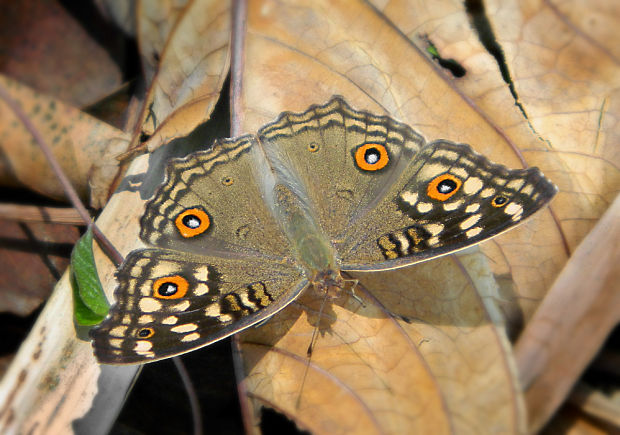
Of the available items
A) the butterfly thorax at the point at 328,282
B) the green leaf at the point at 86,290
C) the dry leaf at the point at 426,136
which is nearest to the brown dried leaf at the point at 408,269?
the dry leaf at the point at 426,136

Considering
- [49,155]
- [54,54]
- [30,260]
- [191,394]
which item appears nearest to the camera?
[191,394]

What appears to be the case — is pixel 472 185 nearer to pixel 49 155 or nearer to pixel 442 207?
pixel 442 207

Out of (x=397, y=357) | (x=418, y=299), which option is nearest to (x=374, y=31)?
(x=418, y=299)

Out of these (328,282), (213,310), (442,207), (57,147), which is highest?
(442,207)

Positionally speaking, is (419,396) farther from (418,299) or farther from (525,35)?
(525,35)

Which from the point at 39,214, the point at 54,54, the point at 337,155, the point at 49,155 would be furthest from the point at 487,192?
the point at 54,54

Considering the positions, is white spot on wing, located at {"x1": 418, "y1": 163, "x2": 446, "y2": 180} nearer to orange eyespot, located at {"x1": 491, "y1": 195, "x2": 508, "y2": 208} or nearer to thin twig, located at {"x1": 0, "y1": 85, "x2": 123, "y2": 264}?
orange eyespot, located at {"x1": 491, "y1": 195, "x2": 508, "y2": 208}

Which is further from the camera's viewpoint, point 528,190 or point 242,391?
point 242,391

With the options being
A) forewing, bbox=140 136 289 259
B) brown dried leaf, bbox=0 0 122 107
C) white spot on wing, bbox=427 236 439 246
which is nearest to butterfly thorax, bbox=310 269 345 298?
forewing, bbox=140 136 289 259
